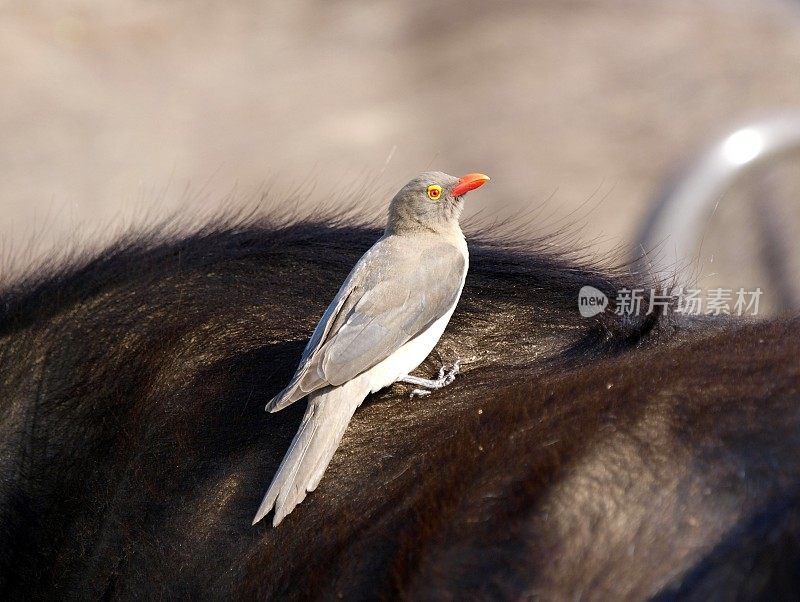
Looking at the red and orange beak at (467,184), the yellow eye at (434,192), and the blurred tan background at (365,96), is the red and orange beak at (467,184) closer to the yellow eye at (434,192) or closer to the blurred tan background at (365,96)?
the yellow eye at (434,192)

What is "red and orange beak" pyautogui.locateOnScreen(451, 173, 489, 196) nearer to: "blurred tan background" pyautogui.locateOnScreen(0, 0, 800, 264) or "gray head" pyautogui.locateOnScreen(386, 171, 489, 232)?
"gray head" pyautogui.locateOnScreen(386, 171, 489, 232)

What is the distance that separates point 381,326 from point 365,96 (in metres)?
2.07

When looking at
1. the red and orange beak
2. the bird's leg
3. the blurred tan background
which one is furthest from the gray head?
the blurred tan background

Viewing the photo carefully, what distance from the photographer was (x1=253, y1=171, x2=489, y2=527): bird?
62 centimetres

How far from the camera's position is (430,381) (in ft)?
2.31

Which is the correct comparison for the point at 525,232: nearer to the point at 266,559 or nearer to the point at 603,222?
the point at 266,559

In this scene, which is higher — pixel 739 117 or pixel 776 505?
pixel 739 117

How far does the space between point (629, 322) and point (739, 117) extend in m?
1.69

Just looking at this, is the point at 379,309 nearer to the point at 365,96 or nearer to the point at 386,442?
the point at 386,442

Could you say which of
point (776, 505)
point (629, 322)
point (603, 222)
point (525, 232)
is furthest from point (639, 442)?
point (603, 222)

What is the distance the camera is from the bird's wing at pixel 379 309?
0.63m

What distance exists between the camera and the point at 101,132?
254 centimetres

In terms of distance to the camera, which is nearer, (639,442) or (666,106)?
(639,442)

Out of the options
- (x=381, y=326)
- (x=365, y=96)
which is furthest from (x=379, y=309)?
(x=365, y=96)
